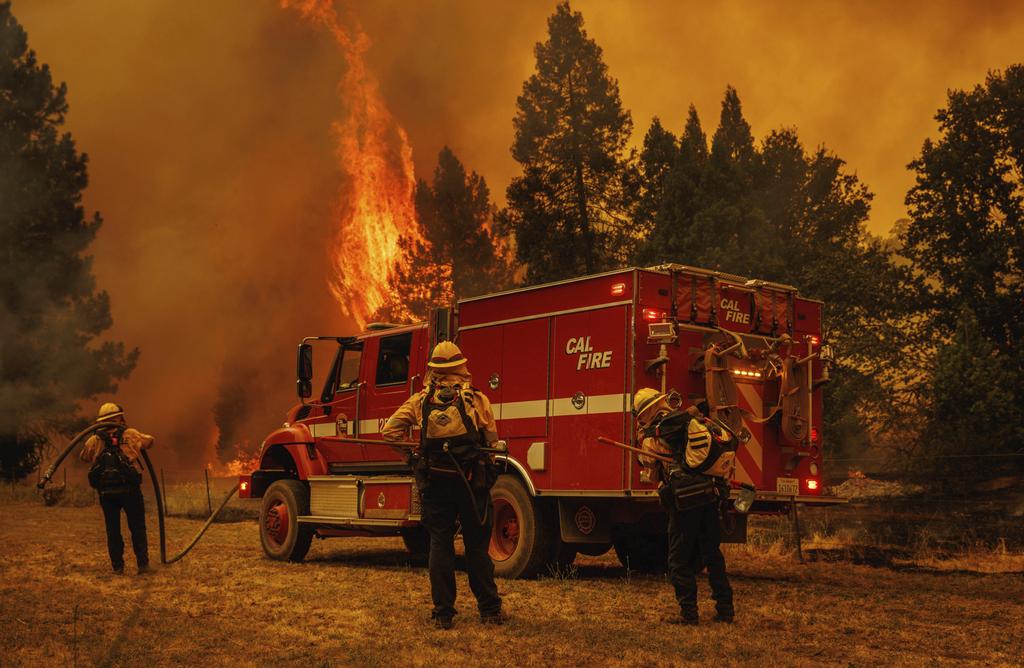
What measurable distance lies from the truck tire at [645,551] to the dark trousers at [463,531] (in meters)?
4.82

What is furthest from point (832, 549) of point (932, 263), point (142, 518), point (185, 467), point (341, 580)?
point (185, 467)

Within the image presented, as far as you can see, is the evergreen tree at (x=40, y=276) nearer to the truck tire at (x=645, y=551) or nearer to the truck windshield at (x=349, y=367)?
the truck windshield at (x=349, y=367)

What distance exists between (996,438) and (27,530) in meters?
20.3

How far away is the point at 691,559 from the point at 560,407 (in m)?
3.07

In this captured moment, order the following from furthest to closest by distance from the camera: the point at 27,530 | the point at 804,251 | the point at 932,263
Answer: the point at 804,251 < the point at 932,263 < the point at 27,530

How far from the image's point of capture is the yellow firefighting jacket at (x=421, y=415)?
8.42m

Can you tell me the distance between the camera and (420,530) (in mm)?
13906

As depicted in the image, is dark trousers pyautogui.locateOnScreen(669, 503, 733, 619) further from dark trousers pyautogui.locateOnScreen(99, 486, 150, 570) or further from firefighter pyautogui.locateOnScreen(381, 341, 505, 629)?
dark trousers pyautogui.locateOnScreen(99, 486, 150, 570)

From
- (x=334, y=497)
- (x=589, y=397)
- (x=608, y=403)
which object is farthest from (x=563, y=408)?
(x=334, y=497)

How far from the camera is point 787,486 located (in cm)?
1141

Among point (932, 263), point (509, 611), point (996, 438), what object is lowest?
point (509, 611)

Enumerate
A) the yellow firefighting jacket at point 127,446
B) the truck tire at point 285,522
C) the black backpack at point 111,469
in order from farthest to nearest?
the truck tire at point 285,522 < the yellow firefighting jacket at point 127,446 < the black backpack at point 111,469

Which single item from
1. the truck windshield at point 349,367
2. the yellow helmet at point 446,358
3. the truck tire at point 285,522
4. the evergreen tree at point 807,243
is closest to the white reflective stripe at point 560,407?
the yellow helmet at point 446,358

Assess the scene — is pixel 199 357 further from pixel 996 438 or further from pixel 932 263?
pixel 996 438
